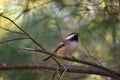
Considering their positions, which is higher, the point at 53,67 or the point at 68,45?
the point at 53,67

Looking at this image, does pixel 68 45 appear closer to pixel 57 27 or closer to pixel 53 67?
pixel 57 27

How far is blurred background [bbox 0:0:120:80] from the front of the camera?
6.50 feet

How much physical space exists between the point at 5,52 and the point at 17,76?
148 millimetres

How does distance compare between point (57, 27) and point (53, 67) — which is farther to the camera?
point (57, 27)

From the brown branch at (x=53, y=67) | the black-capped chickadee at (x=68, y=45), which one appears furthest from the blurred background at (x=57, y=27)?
the brown branch at (x=53, y=67)

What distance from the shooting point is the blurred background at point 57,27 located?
1980mm

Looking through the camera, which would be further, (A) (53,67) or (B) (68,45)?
(B) (68,45)

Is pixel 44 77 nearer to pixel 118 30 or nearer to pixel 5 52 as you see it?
pixel 5 52

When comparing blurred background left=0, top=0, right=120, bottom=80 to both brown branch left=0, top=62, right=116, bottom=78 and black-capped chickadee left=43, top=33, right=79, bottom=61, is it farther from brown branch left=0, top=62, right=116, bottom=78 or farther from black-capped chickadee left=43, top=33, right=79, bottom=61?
brown branch left=0, top=62, right=116, bottom=78

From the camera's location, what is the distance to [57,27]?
81.6 inches

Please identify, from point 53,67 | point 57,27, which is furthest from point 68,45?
point 53,67

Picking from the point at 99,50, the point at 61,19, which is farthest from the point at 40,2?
the point at 99,50

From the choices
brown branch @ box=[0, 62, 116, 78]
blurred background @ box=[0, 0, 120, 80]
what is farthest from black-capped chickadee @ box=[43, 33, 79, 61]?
brown branch @ box=[0, 62, 116, 78]

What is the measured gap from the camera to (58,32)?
207cm
